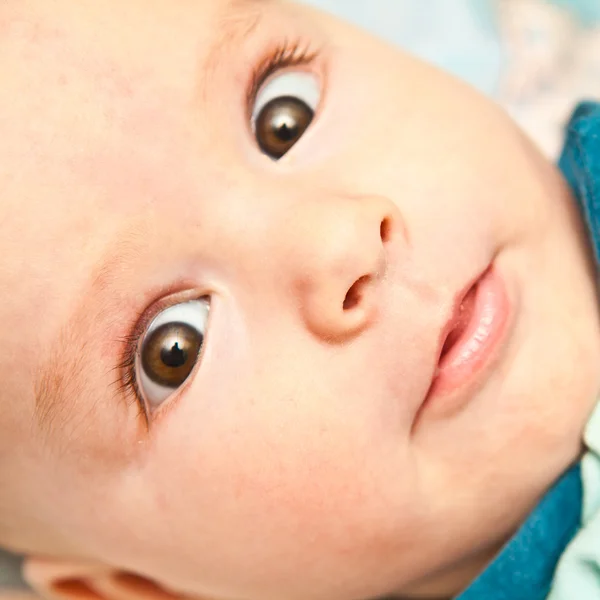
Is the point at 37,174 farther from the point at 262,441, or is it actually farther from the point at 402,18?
the point at 402,18

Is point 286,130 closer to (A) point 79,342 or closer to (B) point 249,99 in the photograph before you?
(B) point 249,99

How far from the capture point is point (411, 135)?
859 millimetres

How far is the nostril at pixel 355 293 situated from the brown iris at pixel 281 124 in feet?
0.57

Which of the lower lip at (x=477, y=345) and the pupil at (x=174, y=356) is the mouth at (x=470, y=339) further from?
the pupil at (x=174, y=356)

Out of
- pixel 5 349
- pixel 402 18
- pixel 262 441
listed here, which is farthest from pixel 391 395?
pixel 402 18

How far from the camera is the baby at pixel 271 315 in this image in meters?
0.78

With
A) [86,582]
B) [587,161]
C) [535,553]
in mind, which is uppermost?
[587,161]

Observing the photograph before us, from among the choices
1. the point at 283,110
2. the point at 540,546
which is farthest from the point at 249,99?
the point at 540,546

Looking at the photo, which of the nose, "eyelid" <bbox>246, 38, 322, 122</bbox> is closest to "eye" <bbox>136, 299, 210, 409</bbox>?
the nose

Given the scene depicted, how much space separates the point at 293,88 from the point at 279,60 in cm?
3

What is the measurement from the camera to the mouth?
809 mm

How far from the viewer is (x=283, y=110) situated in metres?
0.89

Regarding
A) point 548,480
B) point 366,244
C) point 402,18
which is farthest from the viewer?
point 402,18

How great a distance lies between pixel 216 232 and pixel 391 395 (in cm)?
23
